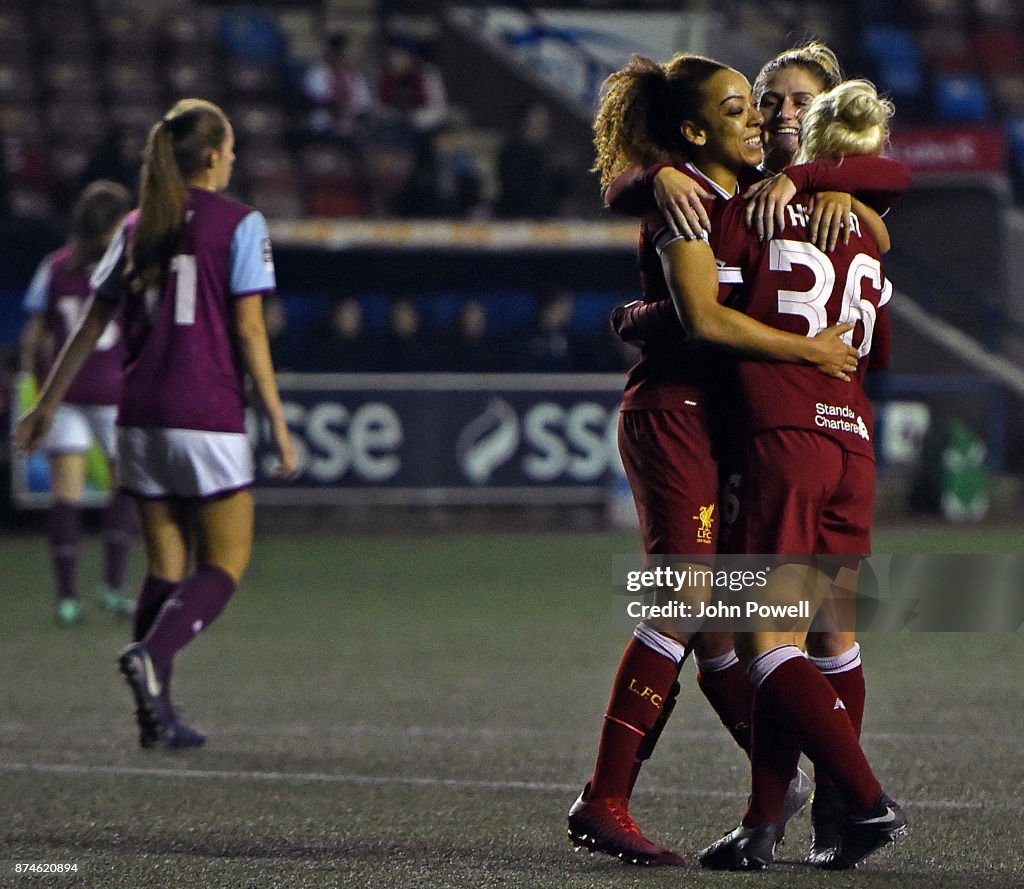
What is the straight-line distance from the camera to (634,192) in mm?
4113

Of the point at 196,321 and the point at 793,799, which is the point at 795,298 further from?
the point at 196,321

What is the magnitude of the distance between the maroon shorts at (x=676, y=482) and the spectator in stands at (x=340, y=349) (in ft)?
39.7

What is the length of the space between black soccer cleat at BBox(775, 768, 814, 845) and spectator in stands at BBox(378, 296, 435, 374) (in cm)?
1172

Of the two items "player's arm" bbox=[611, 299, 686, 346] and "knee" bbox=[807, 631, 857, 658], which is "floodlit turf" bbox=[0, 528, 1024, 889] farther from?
"player's arm" bbox=[611, 299, 686, 346]

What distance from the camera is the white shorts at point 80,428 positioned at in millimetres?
9273

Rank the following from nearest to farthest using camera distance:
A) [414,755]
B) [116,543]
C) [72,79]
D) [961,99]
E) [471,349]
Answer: [414,755]
[116,543]
[471,349]
[72,79]
[961,99]

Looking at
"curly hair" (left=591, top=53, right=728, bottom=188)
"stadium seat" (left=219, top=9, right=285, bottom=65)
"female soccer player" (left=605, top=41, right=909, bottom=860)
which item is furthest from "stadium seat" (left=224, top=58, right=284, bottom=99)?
"curly hair" (left=591, top=53, right=728, bottom=188)

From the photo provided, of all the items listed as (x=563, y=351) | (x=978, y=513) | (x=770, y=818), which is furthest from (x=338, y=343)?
(x=770, y=818)

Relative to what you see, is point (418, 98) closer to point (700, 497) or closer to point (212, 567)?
point (212, 567)

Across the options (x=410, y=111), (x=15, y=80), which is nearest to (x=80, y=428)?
(x=410, y=111)

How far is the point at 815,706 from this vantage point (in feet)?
12.8

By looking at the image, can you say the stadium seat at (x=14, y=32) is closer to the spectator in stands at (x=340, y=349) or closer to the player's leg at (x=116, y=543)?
the spectator in stands at (x=340, y=349)

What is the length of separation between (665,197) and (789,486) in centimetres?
63

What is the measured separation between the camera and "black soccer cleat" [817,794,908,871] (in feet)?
12.8
